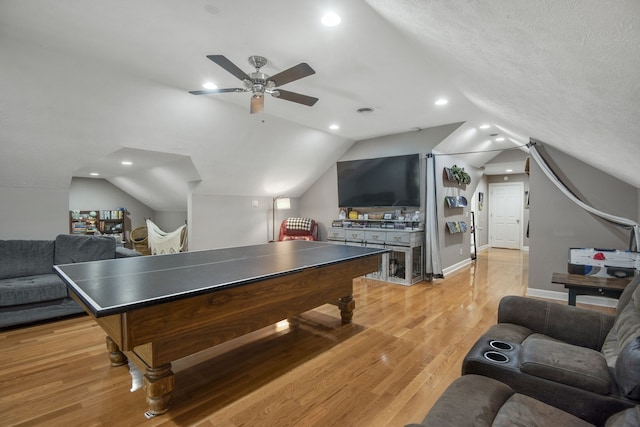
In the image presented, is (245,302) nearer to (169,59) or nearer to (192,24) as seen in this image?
(192,24)

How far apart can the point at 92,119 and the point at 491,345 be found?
4.40 m

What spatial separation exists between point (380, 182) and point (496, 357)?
4.19 m

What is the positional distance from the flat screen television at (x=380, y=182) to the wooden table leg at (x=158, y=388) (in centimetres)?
433

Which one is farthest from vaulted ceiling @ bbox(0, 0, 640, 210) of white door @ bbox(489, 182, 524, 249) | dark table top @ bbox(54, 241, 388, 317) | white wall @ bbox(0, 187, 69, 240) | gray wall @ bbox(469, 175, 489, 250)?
white door @ bbox(489, 182, 524, 249)

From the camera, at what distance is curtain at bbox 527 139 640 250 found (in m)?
3.48

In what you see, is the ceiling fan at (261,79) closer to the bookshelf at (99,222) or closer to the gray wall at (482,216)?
the bookshelf at (99,222)

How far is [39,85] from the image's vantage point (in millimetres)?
2906

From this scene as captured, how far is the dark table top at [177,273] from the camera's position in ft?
5.23

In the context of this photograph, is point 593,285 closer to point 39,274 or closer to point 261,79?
point 261,79

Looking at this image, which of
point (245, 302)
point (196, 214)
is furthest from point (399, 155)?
point (245, 302)

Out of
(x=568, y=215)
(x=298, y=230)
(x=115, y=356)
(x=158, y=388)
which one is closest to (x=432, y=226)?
(x=568, y=215)

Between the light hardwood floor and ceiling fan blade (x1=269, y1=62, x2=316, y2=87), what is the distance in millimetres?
2300

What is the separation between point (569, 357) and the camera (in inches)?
54.0

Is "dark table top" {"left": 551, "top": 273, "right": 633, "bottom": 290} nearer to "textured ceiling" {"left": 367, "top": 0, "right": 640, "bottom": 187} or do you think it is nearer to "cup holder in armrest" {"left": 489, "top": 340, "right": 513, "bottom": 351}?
"textured ceiling" {"left": 367, "top": 0, "right": 640, "bottom": 187}
